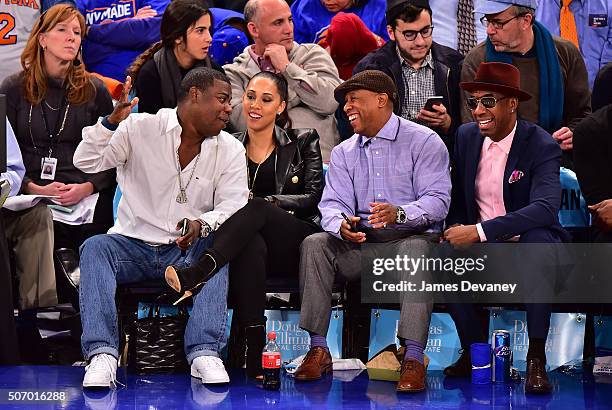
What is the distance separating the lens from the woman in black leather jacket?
5.54 m

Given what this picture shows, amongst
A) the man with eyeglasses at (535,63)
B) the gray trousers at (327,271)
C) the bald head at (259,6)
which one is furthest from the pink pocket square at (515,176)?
the bald head at (259,6)

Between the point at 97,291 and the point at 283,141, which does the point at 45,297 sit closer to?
the point at 97,291

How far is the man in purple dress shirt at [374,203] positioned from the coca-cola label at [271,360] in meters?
0.21

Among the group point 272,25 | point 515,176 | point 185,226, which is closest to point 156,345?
point 185,226

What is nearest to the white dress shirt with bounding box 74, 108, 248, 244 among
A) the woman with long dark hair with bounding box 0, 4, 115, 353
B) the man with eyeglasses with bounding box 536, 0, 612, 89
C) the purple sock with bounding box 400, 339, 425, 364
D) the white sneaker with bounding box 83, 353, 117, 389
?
the woman with long dark hair with bounding box 0, 4, 115, 353

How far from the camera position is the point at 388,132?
5.96 metres

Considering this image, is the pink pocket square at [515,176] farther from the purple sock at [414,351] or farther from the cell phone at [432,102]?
the purple sock at [414,351]

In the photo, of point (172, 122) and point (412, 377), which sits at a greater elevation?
point (172, 122)

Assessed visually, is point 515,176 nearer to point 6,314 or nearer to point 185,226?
point 185,226

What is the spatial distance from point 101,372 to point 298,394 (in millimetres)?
895

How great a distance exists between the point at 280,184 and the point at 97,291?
4.06 ft

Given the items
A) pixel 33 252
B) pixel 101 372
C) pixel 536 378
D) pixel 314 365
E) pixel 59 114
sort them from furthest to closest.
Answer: pixel 59 114, pixel 33 252, pixel 314 365, pixel 536 378, pixel 101 372

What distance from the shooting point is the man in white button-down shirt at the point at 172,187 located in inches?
217

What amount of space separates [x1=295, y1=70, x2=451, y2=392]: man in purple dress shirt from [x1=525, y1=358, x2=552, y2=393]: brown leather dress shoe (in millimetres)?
498
